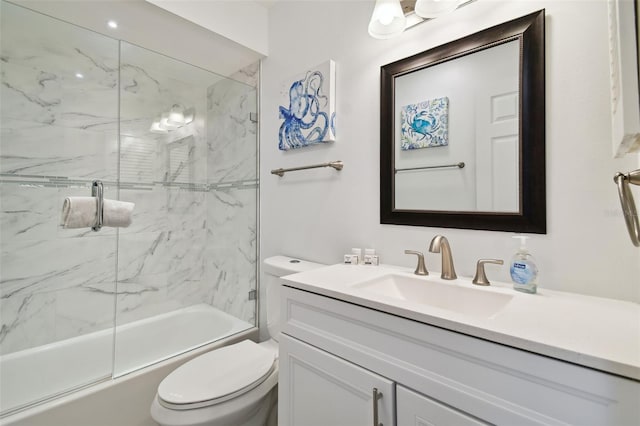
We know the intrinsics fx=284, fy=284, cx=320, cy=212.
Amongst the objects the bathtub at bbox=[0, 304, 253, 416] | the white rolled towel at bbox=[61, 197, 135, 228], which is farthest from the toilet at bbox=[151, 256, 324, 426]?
the white rolled towel at bbox=[61, 197, 135, 228]

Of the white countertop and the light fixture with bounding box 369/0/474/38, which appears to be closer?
the white countertop

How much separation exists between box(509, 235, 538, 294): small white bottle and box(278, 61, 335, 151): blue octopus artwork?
943mm

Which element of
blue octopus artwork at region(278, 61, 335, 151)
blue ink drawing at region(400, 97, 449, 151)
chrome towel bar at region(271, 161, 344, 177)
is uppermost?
blue octopus artwork at region(278, 61, 335, 151)

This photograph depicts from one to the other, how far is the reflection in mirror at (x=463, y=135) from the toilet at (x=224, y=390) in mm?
689

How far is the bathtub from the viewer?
1.42 metres

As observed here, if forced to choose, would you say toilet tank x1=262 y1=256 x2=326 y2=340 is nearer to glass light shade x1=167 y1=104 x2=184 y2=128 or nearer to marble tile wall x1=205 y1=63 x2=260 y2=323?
marble tile wall x1=205 y1=63 x2=260 y2=323

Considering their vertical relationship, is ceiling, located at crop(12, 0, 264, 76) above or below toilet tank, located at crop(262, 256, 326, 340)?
above

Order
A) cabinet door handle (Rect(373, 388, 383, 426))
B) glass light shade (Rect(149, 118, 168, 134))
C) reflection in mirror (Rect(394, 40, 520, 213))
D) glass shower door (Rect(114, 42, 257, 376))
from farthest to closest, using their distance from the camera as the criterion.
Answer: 1. glass light shade (Rect(149, 118, 168, 134))
2. glass shower door (Rect(114, 42, 257, 376))
3. reflection in mirror (Rect(394, 40, 520, 213))
4. cabinet door handle (Rect(373, 388, 383, 426))

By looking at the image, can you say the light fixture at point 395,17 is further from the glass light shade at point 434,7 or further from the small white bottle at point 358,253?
the small white bottle at point 358,253

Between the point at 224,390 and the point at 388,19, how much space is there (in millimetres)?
1604

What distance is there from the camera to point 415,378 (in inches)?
27.3

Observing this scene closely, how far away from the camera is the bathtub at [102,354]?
1.42 m

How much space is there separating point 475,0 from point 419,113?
42cm

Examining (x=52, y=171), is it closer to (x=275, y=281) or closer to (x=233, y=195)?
(x=233, y=195)
